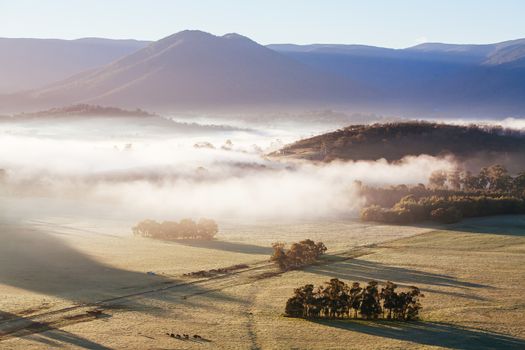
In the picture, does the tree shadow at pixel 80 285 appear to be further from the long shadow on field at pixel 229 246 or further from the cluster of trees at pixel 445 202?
the cluster of trees at pixel 445 202

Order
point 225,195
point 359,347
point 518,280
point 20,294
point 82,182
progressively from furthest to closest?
point 82,182
point 225,195
point 518,280
point 20,294
point 359,347

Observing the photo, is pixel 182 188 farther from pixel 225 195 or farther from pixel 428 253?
pixel 428 253

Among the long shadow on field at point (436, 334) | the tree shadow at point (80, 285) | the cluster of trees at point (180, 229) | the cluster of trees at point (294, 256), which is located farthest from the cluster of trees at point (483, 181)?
the long shadow on field at point (436, 334)

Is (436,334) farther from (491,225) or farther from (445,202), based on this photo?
(445,202)

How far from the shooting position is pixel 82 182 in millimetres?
185750

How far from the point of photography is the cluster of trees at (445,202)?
129750 millimetres

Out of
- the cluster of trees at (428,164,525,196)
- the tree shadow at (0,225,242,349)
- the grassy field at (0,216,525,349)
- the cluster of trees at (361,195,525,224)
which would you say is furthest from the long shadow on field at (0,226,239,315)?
the cluster of trees at (428,164,525,196)

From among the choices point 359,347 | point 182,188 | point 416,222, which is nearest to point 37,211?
point 182,188

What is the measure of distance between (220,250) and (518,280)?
126 feet

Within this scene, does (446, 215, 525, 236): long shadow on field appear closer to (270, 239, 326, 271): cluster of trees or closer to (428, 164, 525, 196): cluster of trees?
(428, 164, 525, 196): cluster of trees

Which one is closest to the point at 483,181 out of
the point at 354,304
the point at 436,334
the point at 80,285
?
the point at 354,304

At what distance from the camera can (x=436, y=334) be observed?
56.0 meters

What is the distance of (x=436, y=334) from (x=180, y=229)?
6418 cm

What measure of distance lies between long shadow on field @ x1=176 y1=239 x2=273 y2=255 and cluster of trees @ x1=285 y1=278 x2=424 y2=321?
34.1 metres
